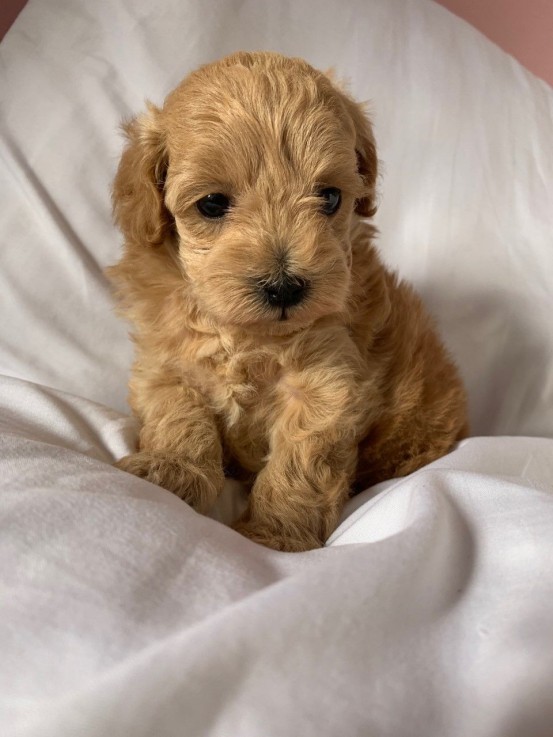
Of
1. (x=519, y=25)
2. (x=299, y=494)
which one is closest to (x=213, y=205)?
(x=299, y=494)

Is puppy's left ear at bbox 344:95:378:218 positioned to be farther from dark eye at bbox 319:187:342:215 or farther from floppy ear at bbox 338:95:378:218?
dark eye at bbox 319:187:342:215

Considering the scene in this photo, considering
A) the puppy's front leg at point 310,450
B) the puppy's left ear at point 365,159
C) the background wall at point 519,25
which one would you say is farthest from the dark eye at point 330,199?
the background wall at point 519,25

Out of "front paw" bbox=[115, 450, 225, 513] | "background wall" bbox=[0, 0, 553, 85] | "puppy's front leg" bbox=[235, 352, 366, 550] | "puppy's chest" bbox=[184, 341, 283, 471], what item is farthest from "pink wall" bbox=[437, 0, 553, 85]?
"front paw" bbox=[115, 450, 225, 513]

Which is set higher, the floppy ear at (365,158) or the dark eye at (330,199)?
the floppy ear at (365,158)

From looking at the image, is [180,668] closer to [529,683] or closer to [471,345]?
[529,683]

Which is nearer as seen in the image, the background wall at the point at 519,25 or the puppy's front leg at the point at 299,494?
the puppy's front leg at the point at 299,494

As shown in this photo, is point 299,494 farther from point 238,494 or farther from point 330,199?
point 330,199

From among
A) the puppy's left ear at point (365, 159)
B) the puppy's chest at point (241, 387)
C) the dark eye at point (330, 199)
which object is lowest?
the puppy's chest at point (241, 387)

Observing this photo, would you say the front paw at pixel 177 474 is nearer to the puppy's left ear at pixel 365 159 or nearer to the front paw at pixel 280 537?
the front paw at pixel 280 537
